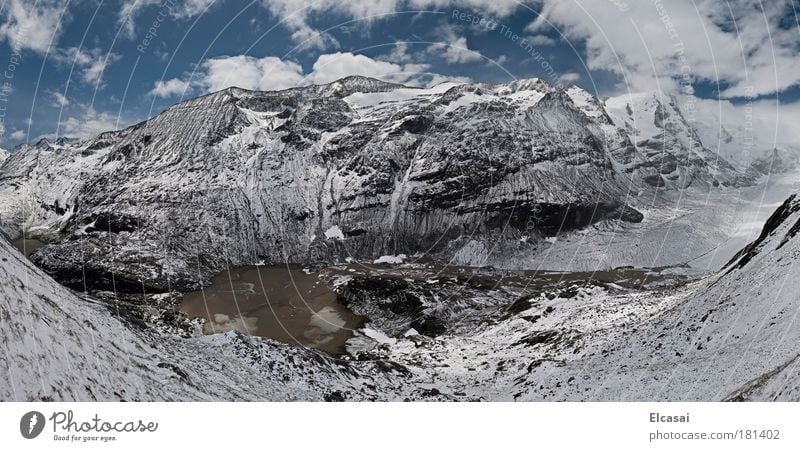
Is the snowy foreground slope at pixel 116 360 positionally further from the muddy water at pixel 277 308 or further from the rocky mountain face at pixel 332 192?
the rocky mountain face at pixel 332 192

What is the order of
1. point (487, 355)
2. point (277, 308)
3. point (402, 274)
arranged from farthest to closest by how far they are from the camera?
point (402, 274)
point (277, 308)
point (487, 355)

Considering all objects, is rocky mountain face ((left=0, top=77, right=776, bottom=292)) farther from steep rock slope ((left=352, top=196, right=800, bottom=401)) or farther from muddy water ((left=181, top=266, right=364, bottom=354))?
steep rock slope ((left=352, top=196, right=800, bottom=401))

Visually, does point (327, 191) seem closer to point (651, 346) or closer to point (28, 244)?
point (28, 244)

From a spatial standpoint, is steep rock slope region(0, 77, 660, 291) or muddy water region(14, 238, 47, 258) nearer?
steep rock slope region(0, 77, 660, 291)

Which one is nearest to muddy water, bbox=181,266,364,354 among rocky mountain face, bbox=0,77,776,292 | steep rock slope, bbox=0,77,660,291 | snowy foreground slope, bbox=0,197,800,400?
steep rock slope, bbox=0,77,660,291

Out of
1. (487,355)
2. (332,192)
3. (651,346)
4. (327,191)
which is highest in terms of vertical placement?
(327,191)

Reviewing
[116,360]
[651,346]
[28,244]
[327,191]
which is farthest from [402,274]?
[28,244]
